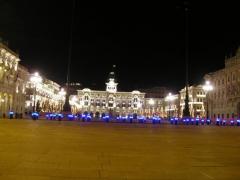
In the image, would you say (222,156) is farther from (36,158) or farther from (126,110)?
(126,110)

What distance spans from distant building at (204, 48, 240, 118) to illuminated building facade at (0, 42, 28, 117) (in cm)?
5840

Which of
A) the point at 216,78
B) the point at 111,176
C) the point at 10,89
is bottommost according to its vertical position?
the point at 111,176

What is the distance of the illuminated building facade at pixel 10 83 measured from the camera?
75.0 meters

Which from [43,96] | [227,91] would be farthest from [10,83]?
[227,91]

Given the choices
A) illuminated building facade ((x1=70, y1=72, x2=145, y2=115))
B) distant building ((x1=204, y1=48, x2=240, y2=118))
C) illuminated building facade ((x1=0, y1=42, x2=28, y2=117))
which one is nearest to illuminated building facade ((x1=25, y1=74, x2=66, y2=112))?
illuminated building facade ((x1=0, y1=42, x2=28, y2=117))

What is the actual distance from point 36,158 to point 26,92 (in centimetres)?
9863

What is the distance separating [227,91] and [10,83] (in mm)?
60518

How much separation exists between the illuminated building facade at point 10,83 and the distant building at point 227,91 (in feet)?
192

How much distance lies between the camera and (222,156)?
27.8ft

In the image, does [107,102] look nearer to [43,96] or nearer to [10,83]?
[43,96]

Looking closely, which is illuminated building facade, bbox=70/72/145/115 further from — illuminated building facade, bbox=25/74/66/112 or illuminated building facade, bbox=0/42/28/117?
illuminated building facade, bbox=0/42/28/117

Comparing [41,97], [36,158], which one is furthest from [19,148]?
[41,97]

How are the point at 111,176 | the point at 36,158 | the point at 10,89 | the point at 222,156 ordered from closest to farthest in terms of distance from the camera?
the point at 111,176 < the point at 36,158 < the point at 222,156 < the point at 10,89

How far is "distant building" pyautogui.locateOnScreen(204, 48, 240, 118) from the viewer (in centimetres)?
8181
